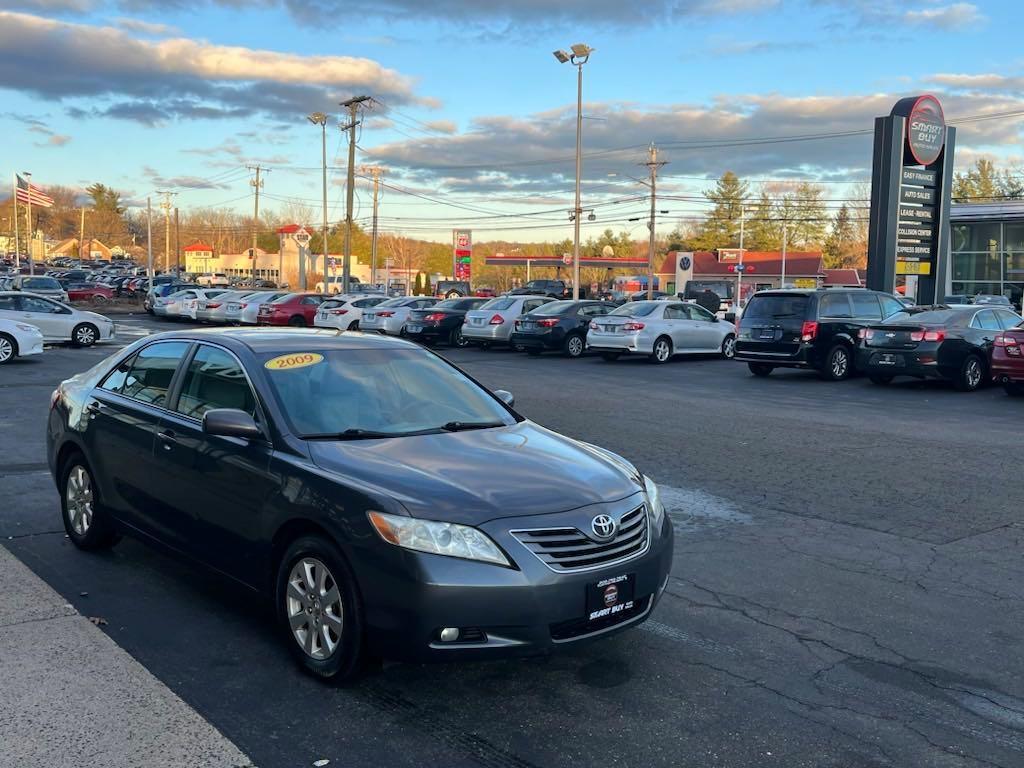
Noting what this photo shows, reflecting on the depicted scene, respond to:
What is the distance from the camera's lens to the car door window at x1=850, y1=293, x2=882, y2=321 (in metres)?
18.9

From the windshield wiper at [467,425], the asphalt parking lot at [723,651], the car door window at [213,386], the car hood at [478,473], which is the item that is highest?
the car door window at [213,386]

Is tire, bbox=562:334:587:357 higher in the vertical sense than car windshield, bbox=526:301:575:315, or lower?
lower

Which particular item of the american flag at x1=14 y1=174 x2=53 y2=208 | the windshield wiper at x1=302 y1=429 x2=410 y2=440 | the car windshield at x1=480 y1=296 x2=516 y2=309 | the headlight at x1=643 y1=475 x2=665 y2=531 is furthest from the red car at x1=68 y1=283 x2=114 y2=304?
the headlight at x1=643 y1=475 x2=665 y2=531

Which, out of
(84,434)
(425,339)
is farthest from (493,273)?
(84,434)

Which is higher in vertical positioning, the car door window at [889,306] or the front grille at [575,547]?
the car door window at [889,306]

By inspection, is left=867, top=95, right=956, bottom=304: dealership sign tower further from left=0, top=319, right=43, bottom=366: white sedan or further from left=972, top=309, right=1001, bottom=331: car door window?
left=0, top=319, right=43, bottom=366: white sedan

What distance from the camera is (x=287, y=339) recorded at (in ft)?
18.3

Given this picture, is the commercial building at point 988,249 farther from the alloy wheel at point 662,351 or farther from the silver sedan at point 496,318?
the alloy wheel at point 662,351

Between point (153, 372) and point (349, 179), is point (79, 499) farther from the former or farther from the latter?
point (349, 179)

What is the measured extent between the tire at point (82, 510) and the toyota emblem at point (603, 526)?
132 inches

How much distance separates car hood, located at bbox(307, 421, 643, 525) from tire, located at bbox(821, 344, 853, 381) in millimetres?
14293

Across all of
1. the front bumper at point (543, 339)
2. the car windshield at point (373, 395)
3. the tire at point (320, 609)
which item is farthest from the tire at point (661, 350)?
the tire at point (320, 609)

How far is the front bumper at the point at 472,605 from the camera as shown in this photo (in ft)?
12.9

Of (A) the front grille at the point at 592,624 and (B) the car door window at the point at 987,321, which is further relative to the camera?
(B) the car door window at the point at 987,321
